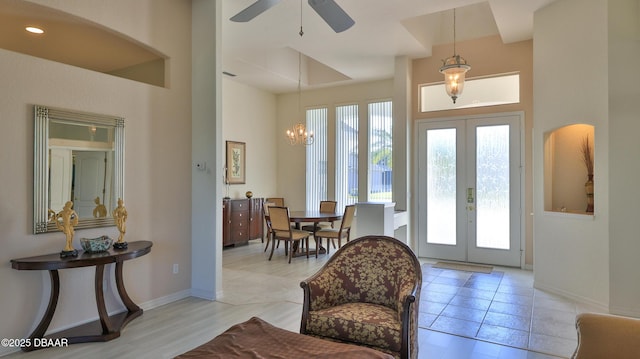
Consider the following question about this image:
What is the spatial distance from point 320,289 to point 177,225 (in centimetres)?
237

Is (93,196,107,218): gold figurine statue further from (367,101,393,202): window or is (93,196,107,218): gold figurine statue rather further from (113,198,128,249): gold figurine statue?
(367,101,393,202): window

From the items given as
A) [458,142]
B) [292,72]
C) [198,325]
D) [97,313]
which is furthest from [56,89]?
[458,142]

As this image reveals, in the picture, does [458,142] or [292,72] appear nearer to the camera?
[458,142]

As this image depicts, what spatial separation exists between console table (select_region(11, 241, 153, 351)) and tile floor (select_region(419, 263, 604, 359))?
9.17 ft

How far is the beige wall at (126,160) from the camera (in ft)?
10.1

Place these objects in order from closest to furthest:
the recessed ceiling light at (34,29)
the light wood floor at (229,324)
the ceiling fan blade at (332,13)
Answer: the ceiling fan blade at (332,13) → the light wood floor at (229,324) → the recessed ceiling light at (34,29)

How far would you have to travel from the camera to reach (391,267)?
2.85 meters

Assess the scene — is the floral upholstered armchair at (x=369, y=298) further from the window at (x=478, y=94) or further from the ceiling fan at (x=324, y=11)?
the window at (x=478, y=94)

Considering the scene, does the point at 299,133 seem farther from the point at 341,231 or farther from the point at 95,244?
the point at 95,244

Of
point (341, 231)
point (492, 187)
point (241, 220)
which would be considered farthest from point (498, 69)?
point (241, 220)

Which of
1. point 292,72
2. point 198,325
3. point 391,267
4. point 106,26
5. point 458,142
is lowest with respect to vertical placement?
point 198,325

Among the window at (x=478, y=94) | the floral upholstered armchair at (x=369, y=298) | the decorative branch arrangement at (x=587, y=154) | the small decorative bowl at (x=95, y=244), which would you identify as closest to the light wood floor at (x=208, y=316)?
the small decorative bowl at (x=95, y=244)

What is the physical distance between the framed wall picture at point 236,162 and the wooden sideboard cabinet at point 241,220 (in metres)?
0.57

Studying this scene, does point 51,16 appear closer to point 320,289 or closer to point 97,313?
point 97,313
